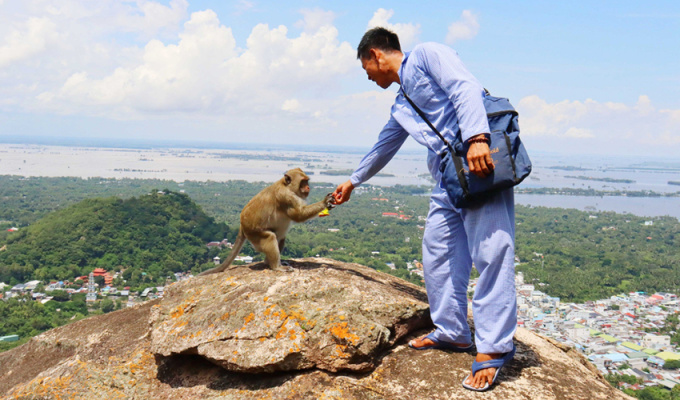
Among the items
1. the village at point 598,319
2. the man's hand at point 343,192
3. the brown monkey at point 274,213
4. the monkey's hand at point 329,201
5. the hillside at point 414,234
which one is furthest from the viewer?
the hillside at point 414,234

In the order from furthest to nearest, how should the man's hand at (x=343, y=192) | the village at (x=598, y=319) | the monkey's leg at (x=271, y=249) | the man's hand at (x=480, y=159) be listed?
the village at (x=598, y=319) < the monkey's leg at (x=271, y=249) < the man's hand at (x=343, y=192) < the man's hand at (x=480, y=159)

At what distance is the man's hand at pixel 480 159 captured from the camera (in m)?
2.63

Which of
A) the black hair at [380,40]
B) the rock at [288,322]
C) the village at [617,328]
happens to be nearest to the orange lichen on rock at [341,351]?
the rock at [288,322]

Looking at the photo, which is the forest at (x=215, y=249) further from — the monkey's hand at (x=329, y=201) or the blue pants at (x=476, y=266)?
the blue pants at (x=476, y=266)

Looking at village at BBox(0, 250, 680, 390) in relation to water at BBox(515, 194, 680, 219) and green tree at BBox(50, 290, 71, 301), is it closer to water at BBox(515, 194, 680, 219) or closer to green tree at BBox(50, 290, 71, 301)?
green tree at BBox(50, 290, 71, 301)

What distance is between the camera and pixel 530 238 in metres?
47.2

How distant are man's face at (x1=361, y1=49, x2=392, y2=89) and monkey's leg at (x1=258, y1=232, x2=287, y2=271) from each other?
7.57ft

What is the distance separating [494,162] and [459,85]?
504mm

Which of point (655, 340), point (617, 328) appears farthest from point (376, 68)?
point (617, 328)

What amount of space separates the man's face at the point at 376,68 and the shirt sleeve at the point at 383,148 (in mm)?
313

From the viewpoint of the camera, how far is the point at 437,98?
295cm

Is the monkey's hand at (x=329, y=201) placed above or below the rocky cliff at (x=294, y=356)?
above

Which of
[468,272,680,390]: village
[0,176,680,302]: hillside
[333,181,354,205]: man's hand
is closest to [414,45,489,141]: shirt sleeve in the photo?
[333,181,354,205]: man's hand

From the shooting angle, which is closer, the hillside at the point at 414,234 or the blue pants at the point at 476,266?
the blue pants at the point at 476,266
